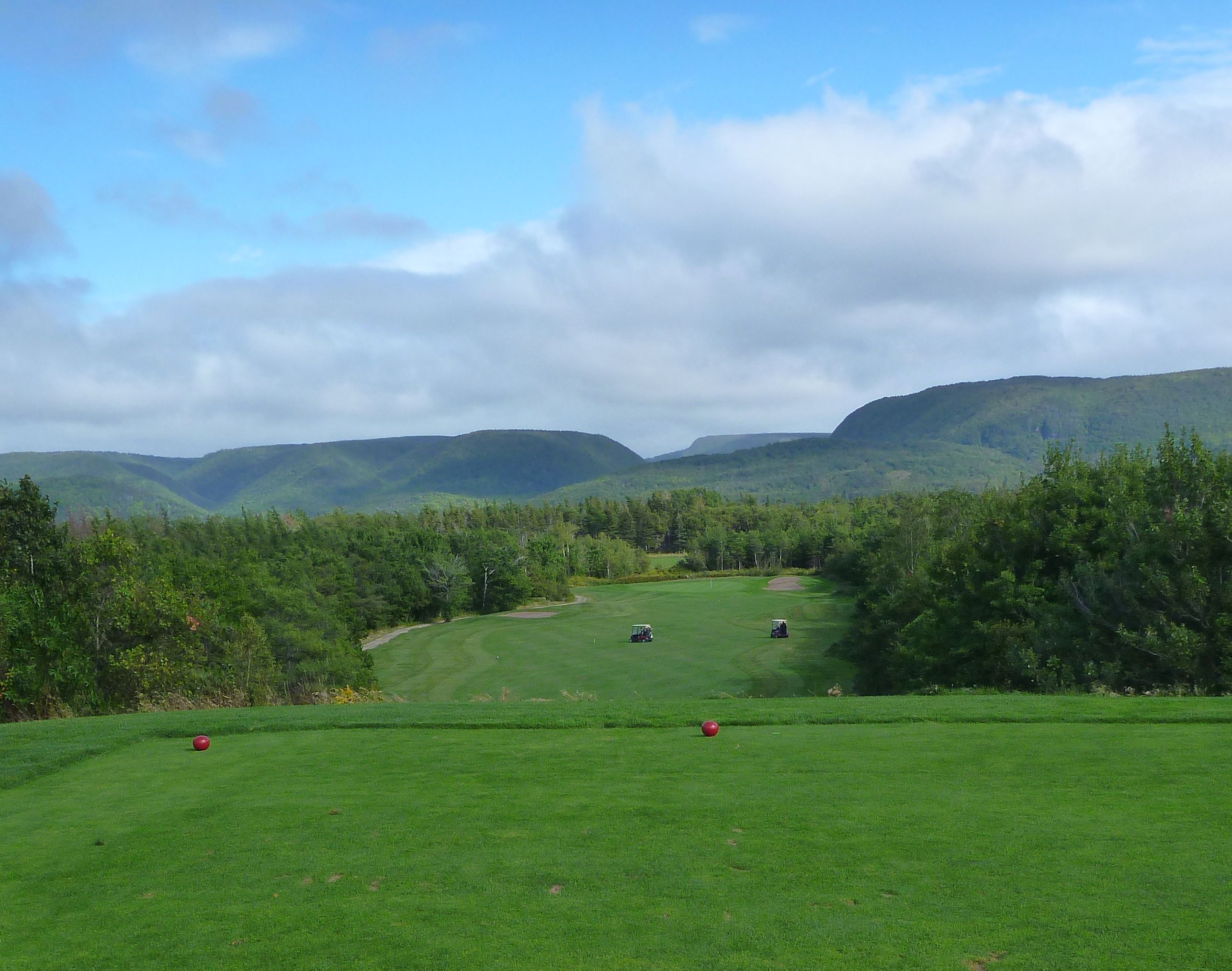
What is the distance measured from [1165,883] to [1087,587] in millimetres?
19964

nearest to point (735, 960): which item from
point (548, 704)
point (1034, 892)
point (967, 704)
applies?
point (1034, 892)

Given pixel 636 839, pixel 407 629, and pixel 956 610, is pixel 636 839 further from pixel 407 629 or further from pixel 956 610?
pixel 407 629

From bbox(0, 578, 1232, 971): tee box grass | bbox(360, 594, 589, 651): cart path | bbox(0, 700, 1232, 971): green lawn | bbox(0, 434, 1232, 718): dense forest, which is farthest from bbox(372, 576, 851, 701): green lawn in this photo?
bbox(0, 700, 1232, 971): green lawn

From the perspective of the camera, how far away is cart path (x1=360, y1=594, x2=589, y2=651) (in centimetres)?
8300

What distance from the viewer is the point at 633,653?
68688 mm

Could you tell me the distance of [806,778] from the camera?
10352 mm

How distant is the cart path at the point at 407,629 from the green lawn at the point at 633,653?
1.34 meters

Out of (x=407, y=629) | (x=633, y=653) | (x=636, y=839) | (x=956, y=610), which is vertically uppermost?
(x=636, y=839)

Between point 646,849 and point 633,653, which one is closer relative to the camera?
point 646,849

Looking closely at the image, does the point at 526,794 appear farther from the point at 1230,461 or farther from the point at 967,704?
the point at 1230,461

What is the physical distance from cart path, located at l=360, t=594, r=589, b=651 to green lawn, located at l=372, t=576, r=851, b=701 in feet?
4.40

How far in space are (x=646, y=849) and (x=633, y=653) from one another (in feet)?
202

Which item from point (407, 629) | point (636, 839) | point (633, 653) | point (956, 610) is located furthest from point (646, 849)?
point (407, 629)

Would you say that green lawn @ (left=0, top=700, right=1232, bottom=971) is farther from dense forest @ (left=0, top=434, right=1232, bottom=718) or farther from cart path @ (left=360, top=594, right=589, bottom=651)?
cart path @ (left=360, top=594, right=589, bottom=651)
